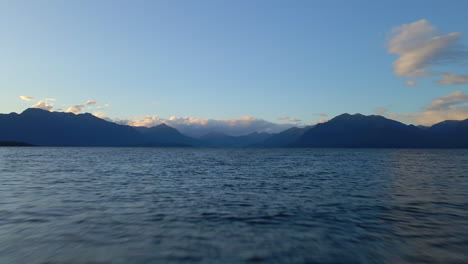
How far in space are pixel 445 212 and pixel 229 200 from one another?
1387cm

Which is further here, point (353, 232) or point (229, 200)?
point (229, 200)

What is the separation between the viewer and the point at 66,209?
1641cm

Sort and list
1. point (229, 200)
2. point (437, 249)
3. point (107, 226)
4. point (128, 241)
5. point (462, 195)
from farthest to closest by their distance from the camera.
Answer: point (462, 195) < point (229, 200) < point (107, 226) < point (128, 241) < point (437, 249)

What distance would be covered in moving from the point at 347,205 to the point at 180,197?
12.3 metres

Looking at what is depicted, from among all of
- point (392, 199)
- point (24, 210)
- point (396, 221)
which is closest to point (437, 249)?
point (396, 221)

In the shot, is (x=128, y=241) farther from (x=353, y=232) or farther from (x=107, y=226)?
(x=353, y=232)

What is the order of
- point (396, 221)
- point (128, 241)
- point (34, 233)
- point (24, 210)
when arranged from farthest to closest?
point (24, 210) < point (396, 221) < point (34, 233) < point (128, 241)

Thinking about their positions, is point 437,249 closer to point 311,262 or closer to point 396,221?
point 396,221

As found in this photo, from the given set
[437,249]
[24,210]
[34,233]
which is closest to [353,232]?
[437,249]

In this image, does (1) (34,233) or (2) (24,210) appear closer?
(1) (34,233)

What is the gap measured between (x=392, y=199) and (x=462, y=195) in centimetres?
783

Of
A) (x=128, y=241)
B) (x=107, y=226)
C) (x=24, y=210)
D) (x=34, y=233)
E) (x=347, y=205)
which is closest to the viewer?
(x=128, y=241)

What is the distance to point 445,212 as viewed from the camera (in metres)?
16.4

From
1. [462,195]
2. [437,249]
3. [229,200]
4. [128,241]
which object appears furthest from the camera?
[462,195]
